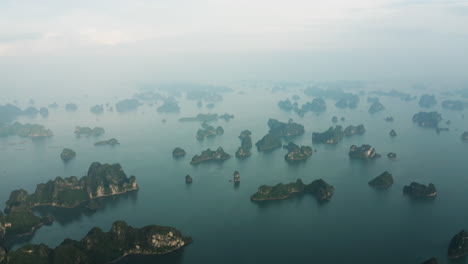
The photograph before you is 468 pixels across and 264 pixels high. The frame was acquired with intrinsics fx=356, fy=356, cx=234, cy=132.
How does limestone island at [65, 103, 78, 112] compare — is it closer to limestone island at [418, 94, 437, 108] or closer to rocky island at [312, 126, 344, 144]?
rocky island at [312, 126, 344, 144]

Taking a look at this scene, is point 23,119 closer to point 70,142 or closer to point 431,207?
point 70,142

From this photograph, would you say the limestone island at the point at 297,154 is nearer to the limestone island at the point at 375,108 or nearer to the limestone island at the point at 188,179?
the limestone island at the point at 188,179

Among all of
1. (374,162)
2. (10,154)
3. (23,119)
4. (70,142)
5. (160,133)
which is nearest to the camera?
(374,162)

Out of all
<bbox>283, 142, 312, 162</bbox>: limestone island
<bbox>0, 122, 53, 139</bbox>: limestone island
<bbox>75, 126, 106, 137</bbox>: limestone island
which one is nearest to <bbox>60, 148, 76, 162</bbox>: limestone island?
<bbox>75, 126, 106, 137</bbox>: limestone island

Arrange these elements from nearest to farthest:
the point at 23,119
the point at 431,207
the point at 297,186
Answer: the point at 431,207
the point at 297,186
the point at 23,119

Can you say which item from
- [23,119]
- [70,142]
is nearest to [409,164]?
[70,142]

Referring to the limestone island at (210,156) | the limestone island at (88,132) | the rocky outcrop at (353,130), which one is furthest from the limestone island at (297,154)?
the limestone island at (88,132)

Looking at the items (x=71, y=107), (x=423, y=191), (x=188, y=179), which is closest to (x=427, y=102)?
(x=423, y=191)

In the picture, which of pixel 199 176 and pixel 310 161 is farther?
pixel 310 161
